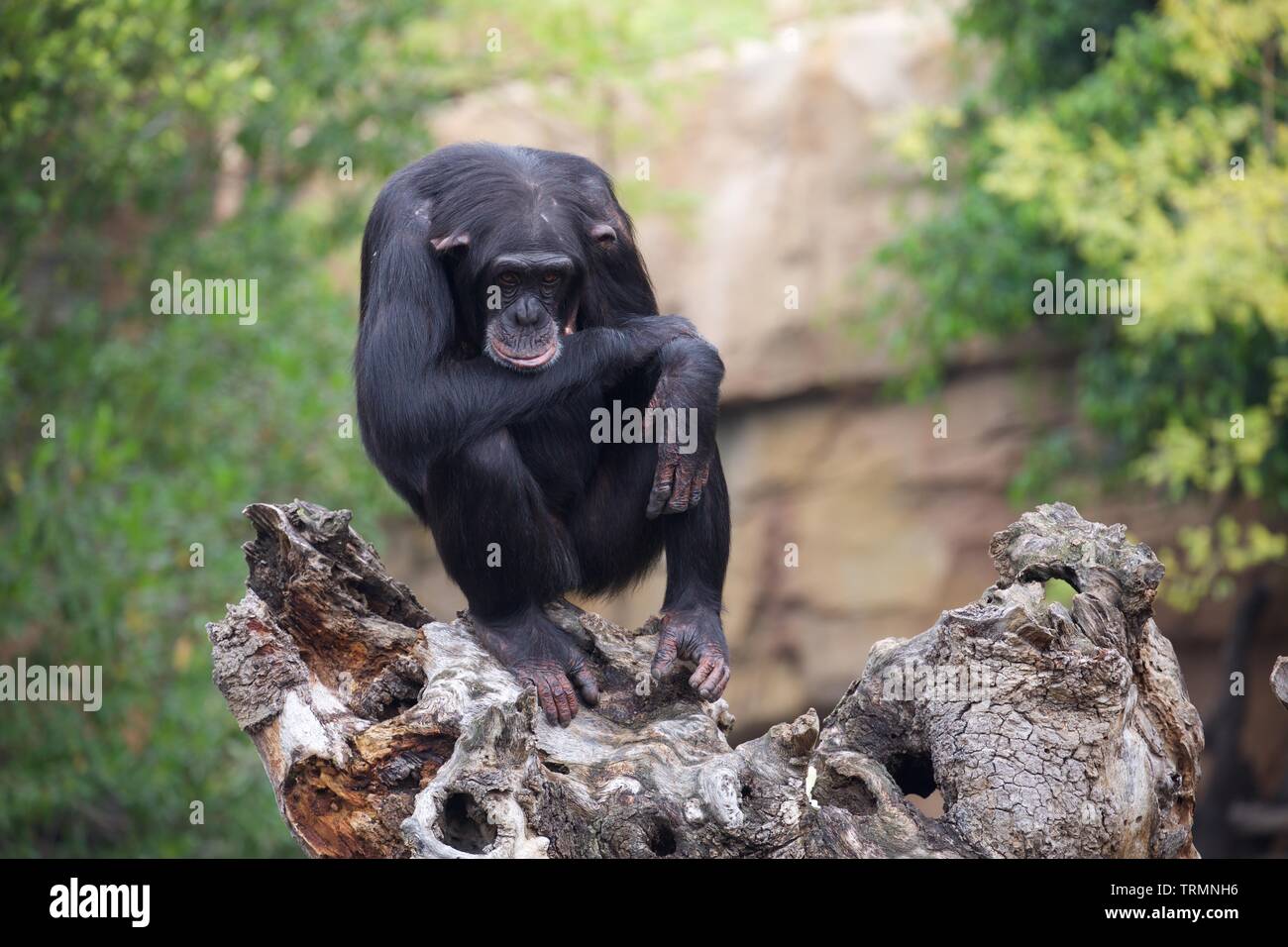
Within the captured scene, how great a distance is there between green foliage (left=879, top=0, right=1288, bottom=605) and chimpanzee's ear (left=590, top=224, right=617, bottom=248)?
517 centimetres

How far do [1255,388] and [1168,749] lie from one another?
7210 millimetres

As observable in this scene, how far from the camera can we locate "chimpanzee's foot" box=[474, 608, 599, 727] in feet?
16.6

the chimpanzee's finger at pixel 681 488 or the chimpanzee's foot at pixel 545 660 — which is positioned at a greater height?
the chimpanzee's finger at pixel 681 488

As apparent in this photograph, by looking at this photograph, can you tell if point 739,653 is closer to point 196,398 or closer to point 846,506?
point 846,506

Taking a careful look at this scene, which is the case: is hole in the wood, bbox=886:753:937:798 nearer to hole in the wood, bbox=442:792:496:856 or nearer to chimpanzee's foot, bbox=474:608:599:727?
chimpanzee's foot, bbox=474:608:599:727

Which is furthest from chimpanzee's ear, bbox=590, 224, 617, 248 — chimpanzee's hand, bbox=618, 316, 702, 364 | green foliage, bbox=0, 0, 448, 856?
green foliage, bbox=0, 0, 448, 856

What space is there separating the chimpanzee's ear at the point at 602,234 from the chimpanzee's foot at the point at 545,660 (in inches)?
61.0

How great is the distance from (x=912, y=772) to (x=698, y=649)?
2.97 feet

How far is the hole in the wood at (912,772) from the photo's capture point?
4891 millimetres

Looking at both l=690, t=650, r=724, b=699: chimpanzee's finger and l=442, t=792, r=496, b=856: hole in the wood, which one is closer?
l=442, t=792, r=496, b=856: hole in the wood

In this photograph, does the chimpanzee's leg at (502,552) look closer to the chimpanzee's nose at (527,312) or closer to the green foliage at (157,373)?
the chimpanzee's nose at (527,312)

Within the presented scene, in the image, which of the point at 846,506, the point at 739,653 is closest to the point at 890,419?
the point at 846,506

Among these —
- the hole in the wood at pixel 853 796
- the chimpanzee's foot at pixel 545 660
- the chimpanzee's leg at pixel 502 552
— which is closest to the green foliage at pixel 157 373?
the chimpanzee's leg at pixel 502 552
